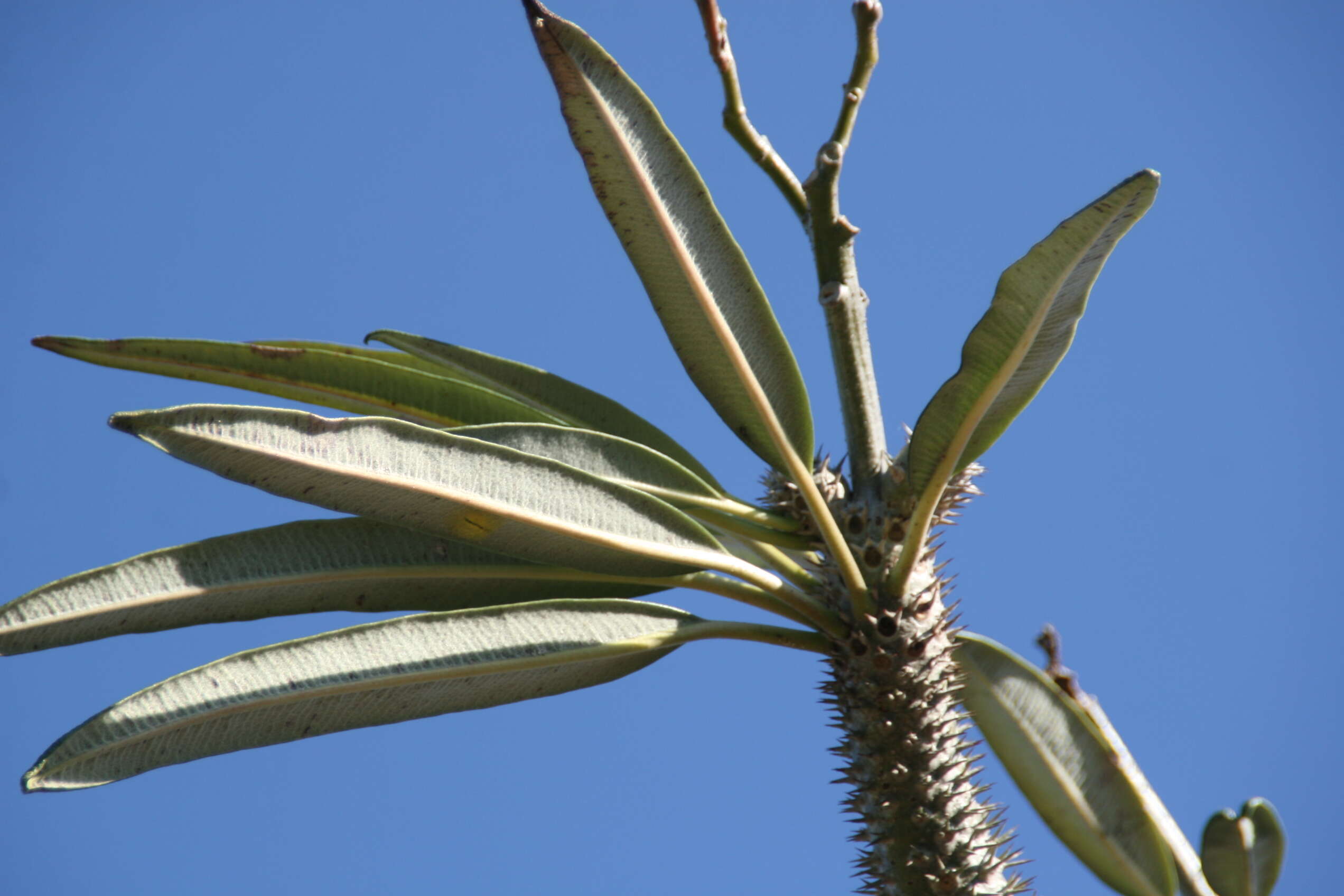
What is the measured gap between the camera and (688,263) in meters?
1.71

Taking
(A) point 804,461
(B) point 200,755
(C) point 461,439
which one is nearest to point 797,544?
(A) point 804,461

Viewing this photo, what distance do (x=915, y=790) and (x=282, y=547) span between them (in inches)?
39.5

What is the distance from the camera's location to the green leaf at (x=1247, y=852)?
1.40 m

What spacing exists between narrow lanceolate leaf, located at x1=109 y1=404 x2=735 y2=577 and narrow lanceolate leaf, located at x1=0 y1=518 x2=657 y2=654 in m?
0.15

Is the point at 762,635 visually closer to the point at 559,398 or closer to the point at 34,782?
the point at 559,398

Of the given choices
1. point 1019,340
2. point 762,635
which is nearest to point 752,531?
point 762,635

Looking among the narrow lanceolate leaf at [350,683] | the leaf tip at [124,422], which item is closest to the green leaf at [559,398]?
the narrow lanceolate leaf at [350,683]

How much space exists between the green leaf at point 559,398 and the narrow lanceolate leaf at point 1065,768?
60 cm

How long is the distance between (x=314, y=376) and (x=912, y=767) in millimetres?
1226

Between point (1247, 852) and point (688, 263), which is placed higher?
point (688, 263)

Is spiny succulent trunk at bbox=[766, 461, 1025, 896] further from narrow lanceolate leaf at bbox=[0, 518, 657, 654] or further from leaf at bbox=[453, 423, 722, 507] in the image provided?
narrow lanceolate leaf at bbox=[0, 518, 657, 654]

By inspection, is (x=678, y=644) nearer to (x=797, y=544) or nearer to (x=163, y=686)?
(x=797, y=544)

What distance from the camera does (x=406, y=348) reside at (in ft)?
7.09

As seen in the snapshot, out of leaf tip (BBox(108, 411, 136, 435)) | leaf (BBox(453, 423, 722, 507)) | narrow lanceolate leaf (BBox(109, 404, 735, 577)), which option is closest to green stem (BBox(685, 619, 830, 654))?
narrow lanceolate leaf (BBox(109, 404, 735, 577))
